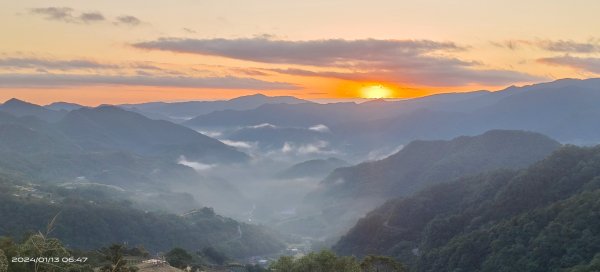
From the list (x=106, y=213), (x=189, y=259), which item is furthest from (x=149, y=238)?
(x=189, y=259)

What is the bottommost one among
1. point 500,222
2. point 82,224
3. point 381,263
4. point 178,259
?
point 82,224

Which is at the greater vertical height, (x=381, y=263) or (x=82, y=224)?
(x=381, y=263)

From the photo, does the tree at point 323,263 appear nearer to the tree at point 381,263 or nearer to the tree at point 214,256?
the tree at point 381,263

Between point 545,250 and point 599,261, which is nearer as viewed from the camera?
Result: point 599,261

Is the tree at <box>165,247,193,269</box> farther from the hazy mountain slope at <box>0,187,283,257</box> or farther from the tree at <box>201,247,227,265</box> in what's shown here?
the hazy mountain slope at <box>0,187,283,257</box>

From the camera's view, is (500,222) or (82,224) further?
(82,224)

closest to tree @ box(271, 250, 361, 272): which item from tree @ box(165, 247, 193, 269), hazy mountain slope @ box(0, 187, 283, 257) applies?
tree @ box(165, 247, 193, 269)

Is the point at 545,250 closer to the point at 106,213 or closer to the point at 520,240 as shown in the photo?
the point at 520,240

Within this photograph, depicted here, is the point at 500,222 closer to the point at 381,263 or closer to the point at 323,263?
the point at 381,263

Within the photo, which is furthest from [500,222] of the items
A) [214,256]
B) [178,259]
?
[178,259]
